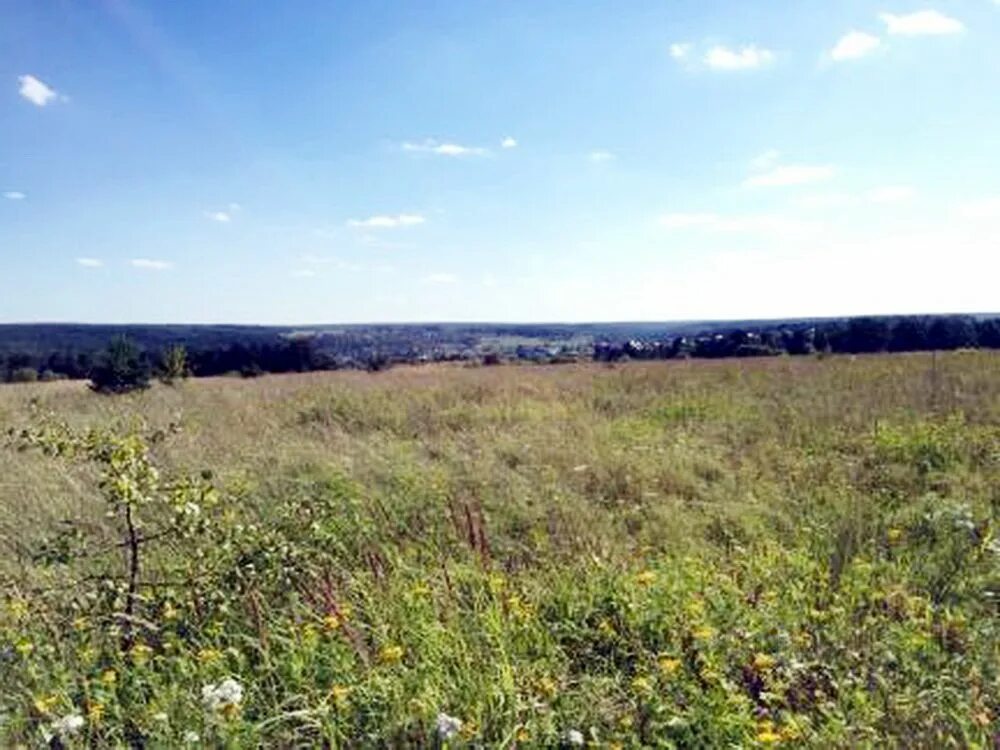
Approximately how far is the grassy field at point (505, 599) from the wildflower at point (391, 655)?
14mm

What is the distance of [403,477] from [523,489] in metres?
0.97

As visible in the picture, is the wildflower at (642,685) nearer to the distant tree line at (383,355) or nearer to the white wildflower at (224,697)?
the white wildflower at (224,697)

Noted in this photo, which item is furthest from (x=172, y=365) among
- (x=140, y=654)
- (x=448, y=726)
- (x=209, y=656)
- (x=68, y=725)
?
(x=448, y=726)

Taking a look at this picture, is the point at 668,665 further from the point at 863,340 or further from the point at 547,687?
the point at 863,340

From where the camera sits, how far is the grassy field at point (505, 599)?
7.65 ft

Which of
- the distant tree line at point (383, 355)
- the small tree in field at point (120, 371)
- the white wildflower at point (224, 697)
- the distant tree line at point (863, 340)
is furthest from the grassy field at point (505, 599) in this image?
the distant tree line at point (863, 340)

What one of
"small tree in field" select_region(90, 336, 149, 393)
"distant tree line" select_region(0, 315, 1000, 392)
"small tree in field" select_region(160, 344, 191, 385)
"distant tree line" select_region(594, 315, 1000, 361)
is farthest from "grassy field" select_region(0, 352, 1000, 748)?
"distant tree line" select_region(594, 315, 1000, 361)

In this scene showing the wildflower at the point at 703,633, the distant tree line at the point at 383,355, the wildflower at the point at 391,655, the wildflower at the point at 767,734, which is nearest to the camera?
the wildflower at the point at 767,734

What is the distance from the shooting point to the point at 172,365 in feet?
62.7

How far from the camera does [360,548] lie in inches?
165

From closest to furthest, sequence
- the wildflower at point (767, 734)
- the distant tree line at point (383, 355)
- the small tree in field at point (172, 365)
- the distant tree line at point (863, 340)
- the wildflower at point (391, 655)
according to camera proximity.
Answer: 1. the wildflower at point (767, 734)
2. the wildflower at point (391, 655)
3. the distant tree line at point (383, 355)
4. the small tree in field at point (172, 365)
5. the distant tree line at point (863, 340)

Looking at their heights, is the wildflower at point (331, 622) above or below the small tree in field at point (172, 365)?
below

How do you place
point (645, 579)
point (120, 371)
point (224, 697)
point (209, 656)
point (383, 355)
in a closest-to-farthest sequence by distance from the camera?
1. point (224, 697)
2. point (209, 656)
3. point (645, 579)
4. point (120, 371)
5. point (383, 355)

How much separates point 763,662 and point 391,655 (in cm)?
121
